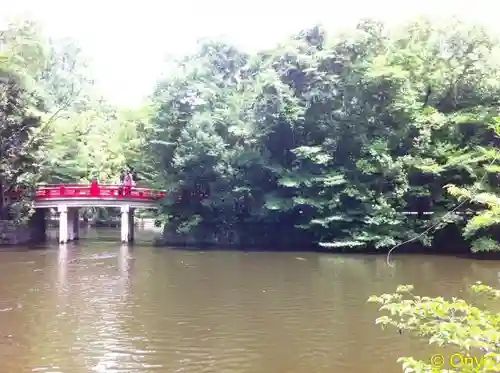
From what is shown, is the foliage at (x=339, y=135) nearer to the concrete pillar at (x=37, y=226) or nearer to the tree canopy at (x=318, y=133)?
the tree canopy at (x=318, y=133)

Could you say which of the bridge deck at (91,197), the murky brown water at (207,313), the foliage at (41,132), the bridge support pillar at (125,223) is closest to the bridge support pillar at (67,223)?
the bridge deck at (91,197)

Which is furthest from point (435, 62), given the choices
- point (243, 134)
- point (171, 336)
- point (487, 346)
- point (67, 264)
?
point (487, 346)

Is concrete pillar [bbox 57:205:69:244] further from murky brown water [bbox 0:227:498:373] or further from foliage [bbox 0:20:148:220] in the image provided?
murky brown water [bbox 0:227:498:373]

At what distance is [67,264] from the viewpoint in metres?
20.4

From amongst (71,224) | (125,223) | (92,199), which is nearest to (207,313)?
(125,223)

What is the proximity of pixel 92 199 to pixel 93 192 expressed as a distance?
347mm

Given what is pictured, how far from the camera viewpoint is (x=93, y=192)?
28.5 meters

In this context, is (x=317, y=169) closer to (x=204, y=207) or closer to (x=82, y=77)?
(x=204, y=207)

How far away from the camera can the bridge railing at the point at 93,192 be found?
1114 inches

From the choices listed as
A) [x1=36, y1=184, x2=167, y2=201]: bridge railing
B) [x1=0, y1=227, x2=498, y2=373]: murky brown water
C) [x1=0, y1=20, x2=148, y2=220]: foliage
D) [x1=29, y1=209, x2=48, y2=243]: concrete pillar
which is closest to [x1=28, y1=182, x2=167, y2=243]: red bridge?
[x1=36, y1=184, x2=167, y2=201]: bridge railing

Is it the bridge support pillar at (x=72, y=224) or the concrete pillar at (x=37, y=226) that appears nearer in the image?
the concrete pillar at (x=37, y=226)

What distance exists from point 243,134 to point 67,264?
9730mm

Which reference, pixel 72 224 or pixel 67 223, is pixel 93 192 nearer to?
pixel 67 223

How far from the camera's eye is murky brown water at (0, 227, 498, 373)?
29.7 ft
